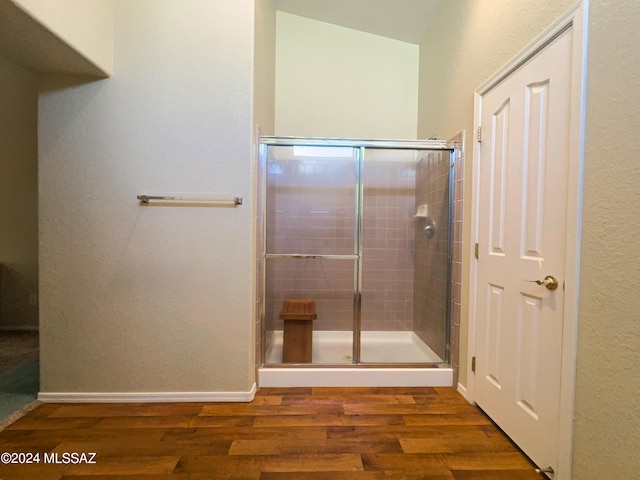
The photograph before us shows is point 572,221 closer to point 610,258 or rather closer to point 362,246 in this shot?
point 610,258

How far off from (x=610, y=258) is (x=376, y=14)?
2772 millimetres

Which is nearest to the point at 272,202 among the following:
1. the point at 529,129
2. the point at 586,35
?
the point at 529,129

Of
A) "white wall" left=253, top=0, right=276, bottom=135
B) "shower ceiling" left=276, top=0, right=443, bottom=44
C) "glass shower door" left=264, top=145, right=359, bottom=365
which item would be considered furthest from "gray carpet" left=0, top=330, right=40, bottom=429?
"shower ceiling" left=276, top=0, right=443, bottom=44

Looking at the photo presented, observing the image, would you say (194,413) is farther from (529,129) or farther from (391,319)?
(529,129)

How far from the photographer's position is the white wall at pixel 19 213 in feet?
9.37

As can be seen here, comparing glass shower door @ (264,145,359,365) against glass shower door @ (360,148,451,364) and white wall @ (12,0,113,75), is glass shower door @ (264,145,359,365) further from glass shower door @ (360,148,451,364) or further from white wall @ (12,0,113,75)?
white wall @ (12,0,113,75)

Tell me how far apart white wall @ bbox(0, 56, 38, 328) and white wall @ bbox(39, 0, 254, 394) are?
5.70 ft

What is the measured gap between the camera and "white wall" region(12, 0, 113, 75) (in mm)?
1272

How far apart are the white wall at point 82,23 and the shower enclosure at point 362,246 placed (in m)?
1.19

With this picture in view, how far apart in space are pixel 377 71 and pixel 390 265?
204 cm

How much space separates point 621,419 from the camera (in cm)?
95

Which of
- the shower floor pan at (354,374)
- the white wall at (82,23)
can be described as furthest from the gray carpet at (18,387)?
the white wall at (82,23)

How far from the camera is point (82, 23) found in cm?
150

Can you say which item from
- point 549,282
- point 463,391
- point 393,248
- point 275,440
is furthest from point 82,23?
point 463,391
